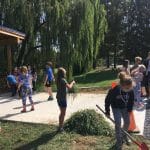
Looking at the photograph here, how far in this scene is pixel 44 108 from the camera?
47.3ft

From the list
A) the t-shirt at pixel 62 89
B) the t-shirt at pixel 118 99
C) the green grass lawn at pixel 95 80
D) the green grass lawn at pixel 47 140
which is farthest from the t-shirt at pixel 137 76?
the green grass lawn at pixel 95 80

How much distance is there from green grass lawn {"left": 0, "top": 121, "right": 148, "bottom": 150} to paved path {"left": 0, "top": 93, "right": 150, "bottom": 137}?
44.1 inches

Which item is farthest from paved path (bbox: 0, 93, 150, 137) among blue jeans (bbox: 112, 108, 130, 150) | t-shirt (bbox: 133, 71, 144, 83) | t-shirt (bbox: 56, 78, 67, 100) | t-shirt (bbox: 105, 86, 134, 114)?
t-shirt (bbox: 105, 86, 134, 114)

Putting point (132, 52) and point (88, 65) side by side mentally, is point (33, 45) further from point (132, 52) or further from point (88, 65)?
point (132, 52)

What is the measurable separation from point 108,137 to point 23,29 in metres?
14.3

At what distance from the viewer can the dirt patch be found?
9000 millimetres

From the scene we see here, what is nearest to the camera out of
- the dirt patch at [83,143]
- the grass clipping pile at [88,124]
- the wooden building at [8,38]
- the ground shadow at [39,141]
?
the dirt patch at [83,143]

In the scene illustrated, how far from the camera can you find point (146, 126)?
1067 cm

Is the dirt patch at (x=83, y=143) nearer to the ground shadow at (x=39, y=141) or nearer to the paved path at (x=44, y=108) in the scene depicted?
the ground shadow at (x=39, y=141)

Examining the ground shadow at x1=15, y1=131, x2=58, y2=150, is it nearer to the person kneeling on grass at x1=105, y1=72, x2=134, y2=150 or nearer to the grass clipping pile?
the grass clipping pile

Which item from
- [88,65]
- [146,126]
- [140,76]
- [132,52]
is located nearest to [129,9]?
[132,52]

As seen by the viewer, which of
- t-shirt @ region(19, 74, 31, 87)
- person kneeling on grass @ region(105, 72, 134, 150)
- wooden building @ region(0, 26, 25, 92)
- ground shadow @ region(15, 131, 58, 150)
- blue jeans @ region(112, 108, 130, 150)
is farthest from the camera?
wooden building @ region(0, 26, 25, 92)

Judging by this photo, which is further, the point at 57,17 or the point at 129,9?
the point at 129,9

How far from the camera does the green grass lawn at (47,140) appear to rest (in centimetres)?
905
